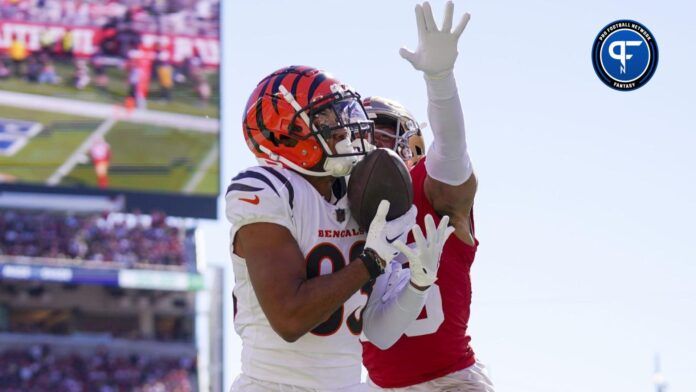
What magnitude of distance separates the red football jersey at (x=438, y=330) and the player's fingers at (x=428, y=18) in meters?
0.70

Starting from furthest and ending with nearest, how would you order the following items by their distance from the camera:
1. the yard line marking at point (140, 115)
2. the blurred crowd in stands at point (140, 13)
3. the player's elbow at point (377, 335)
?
the blurred crowd in stands at point (140, 13), the yard line marking at point (140, 115), the player's elbow at point (377, 335)

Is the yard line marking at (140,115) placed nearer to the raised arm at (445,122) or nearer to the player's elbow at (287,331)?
the raised arm at (445,122)

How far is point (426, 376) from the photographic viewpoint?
445 cm

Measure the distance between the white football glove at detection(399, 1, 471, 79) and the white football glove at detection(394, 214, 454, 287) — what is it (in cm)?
58

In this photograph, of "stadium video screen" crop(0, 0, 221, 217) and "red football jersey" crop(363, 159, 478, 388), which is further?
"stadium video screen" crop(0, 0, 221, 217)

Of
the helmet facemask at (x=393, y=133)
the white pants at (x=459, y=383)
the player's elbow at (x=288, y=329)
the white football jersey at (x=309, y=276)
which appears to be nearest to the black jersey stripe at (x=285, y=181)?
the white football jersey at (x=309, y=276)

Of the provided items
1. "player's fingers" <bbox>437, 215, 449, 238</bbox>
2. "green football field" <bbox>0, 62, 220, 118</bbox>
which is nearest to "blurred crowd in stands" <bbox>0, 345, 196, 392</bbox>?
"green football field" <bbox>0, 62, 220, 118</bbox>

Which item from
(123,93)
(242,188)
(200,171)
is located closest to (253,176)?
(242,188)

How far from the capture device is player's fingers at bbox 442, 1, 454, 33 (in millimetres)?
3921

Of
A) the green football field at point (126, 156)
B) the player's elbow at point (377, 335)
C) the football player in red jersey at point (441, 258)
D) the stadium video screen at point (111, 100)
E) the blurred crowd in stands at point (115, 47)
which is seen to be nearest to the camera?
the player's elbow at point (377, 335)

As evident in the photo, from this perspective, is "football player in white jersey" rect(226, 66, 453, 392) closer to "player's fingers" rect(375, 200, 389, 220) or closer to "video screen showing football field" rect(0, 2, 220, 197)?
"player's fingers" rect(375, 200, 389, 220)

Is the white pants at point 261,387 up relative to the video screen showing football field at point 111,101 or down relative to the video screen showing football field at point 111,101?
up

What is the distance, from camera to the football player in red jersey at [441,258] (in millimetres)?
4109

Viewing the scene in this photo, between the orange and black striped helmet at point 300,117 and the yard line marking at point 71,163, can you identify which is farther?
the yard line marking at point 71,163
